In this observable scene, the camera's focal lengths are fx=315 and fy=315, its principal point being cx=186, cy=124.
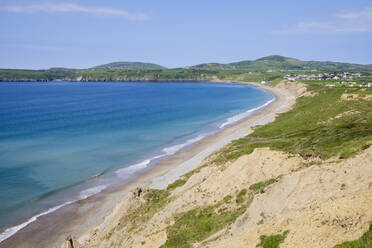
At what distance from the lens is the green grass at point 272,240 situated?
19.0 m

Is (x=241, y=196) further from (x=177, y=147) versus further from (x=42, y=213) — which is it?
(x=177, y=147)

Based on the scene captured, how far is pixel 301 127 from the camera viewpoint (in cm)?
7488

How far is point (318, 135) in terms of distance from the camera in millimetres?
56000

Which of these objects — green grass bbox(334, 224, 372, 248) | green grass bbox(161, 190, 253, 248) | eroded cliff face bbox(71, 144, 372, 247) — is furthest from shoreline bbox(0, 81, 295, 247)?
green grass bbox(334, 224, 372, 248)

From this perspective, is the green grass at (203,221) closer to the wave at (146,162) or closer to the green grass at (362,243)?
the green grass at (362,243)

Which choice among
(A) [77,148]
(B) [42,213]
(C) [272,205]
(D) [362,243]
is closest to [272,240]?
(D) [362,243]

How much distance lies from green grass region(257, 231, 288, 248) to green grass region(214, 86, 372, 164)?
61.4ft

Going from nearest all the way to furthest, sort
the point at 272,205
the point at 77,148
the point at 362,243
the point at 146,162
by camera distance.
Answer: the point at 362,243 → the point at 272,205 → the point at 146,162 → the point at 77,148

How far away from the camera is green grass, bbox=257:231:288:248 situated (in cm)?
1905

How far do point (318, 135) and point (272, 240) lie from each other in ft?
135

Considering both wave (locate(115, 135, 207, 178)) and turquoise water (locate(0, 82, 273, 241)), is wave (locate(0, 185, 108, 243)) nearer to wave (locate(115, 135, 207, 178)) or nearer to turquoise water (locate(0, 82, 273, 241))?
turquoise water (locate(0, 82, 273, 241))

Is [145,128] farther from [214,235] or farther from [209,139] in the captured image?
[214,235]

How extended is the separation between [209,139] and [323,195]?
60.2m

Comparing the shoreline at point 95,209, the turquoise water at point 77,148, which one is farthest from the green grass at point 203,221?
the turquoise water at point 77,148
